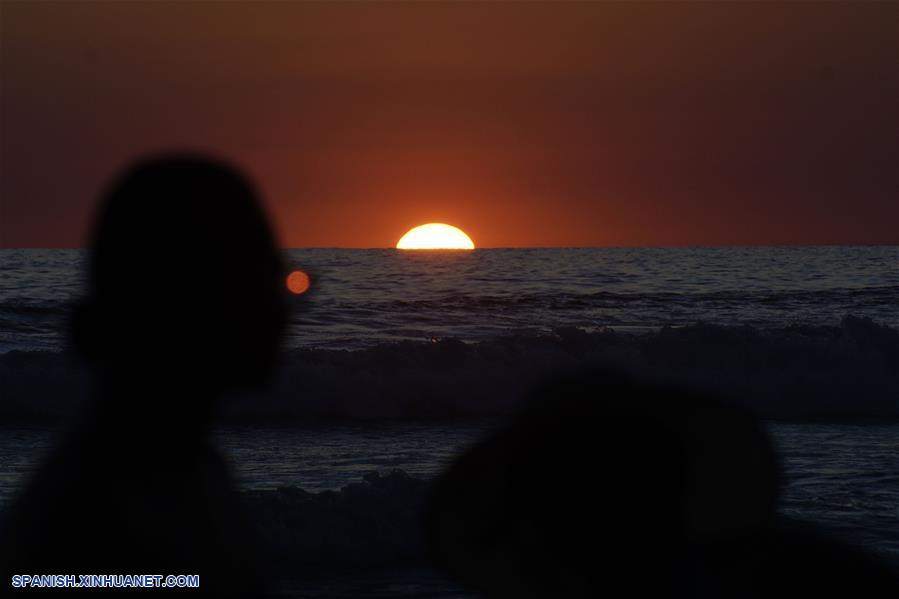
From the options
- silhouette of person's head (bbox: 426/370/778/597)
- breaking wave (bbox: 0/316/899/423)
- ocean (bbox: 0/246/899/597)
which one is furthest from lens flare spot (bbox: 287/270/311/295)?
breaking wave (bbox: 0/316/899/423)

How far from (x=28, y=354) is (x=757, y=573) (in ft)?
58.8

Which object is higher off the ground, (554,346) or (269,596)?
(269,596)

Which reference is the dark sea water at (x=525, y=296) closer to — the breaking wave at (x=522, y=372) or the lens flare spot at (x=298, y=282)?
the breaking wave at (x=522, y=372)

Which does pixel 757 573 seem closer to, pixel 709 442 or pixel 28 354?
pixel 709 442

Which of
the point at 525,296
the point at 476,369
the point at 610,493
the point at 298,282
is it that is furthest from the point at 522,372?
the point at 610,493

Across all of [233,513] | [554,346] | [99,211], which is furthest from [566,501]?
[554,346]

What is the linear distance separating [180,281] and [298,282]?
12 centimetres

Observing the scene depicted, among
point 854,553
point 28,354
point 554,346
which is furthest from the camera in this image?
point 554,346

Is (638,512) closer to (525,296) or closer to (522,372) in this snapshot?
(522,372)

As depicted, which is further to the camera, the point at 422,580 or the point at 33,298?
the point at 33,298

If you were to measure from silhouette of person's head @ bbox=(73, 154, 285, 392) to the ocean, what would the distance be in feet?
0.12

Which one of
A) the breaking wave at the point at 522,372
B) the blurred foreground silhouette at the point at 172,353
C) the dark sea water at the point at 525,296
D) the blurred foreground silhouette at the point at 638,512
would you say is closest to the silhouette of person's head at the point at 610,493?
the blurred foreground silhouette at the point at 638,512

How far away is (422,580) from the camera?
719 centimetres

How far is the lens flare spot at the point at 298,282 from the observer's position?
93cm
